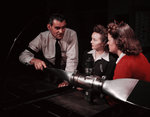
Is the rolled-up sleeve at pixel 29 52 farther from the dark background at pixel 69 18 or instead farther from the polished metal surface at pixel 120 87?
the polished metal surface at pixel 120 87

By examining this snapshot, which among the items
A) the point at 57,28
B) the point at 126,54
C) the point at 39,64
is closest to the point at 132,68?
the point at 126,54

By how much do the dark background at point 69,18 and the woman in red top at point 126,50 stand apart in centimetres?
36

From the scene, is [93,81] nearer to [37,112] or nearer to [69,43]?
[69,43]

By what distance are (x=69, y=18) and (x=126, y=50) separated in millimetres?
816

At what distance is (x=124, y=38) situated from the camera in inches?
46.2

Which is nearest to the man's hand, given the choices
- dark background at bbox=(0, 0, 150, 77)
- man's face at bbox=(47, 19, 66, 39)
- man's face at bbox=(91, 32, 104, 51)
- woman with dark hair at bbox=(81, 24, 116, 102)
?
dark background at bbox=(0, 0, 150, 77)

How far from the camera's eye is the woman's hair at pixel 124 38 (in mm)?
1176

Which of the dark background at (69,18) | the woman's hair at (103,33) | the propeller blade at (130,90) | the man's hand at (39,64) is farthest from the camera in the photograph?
the dark background at (69,18)

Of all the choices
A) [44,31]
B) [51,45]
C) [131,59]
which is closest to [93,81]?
[131,59]

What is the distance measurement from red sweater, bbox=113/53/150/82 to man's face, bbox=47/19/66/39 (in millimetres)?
599

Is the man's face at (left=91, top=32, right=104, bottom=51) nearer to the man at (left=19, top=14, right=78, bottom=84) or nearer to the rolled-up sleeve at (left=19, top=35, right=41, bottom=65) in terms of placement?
the man at (left=19, top=14, right=78, bottom=84)

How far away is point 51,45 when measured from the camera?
1551 mm

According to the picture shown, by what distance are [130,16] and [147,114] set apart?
107 centimetres

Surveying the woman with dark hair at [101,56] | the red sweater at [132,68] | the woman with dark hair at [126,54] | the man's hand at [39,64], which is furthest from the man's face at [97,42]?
the man's hand at [39,64]
